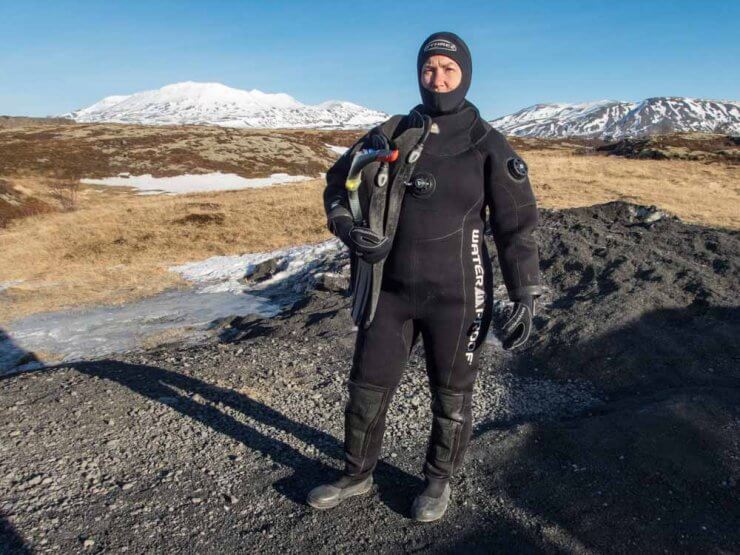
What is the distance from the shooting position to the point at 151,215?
22.8 metres

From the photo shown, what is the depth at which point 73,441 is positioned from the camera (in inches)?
172

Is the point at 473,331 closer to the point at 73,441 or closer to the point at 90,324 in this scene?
the point at 73,441

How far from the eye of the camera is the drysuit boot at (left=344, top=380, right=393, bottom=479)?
3.31 meters

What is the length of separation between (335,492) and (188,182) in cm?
3925

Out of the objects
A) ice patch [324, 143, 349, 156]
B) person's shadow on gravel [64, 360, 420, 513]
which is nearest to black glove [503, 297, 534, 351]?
person's shadow on gravel [64, 360, 420, 513]

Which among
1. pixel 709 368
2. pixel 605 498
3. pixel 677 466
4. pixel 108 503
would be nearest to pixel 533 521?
pixel 605 498

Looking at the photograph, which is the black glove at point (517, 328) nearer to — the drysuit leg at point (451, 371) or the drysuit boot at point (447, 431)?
the drysuit leg at point (451, 371)

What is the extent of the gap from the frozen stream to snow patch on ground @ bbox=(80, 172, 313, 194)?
2465 centimetres

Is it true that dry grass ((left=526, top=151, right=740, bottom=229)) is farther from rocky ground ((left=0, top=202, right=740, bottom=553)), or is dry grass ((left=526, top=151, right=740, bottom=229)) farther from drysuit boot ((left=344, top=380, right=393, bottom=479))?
drysuit boot ((left=344, top=380, right=393, bottom=479))

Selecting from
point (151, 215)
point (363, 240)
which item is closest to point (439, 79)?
point (363, 240)

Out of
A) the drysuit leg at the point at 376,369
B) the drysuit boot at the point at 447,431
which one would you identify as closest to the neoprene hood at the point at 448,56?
the drysuit leg at the point at 376,369

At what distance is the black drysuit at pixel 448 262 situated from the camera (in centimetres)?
310

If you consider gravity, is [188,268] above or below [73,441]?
below

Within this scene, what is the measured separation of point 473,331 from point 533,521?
124 centimetres
